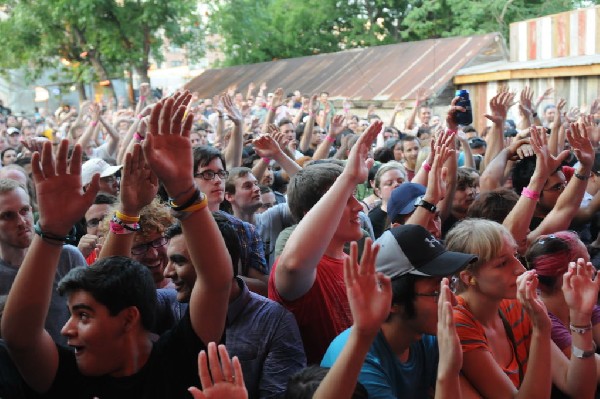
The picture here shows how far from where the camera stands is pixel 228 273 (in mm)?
2719

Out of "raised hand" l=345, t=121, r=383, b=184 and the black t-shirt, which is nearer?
the black t-shirt

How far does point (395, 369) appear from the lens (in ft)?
9.66

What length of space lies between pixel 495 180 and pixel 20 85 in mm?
39304

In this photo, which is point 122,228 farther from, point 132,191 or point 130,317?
point 130,317

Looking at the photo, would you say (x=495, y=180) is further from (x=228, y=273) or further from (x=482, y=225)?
(x=228, y=273)

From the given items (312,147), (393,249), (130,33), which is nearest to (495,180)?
(393,249)

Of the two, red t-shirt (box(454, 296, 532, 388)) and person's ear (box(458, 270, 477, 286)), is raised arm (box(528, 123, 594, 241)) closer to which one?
red t-shirt (box(454, 296, 532, 388))

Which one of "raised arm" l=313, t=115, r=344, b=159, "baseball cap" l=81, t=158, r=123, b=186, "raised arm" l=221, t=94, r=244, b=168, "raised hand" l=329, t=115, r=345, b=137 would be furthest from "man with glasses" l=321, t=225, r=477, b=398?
"raised hand" l=329, t=115, r=345, b=137

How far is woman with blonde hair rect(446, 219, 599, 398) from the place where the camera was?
10.1 feet

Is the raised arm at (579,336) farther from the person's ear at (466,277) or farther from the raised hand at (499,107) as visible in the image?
the raised hand at (499,107)

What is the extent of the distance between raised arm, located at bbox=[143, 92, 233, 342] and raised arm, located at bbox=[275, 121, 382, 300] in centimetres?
47

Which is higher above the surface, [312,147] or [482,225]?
[482,225]

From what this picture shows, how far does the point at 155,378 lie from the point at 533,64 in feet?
57.5

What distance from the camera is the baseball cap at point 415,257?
9.90 feet
